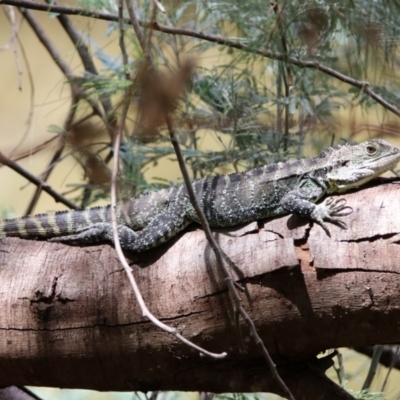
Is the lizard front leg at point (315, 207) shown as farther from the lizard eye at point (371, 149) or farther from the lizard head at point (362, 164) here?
the lizard eye at point (371, 149)

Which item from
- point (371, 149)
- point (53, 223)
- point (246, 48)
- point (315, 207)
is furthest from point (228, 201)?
point (53, 223)

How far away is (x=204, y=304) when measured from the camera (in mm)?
2850

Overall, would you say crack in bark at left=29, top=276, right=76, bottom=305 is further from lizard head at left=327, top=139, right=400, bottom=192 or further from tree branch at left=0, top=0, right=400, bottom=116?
lizard head at left=327, top=139, right=400, bottom=192

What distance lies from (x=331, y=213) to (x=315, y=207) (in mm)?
141

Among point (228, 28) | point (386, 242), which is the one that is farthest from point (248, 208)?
point (228, 28)

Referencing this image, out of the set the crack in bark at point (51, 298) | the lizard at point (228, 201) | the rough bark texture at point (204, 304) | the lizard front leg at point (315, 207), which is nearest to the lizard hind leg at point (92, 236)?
the lizard at point (228, 201)

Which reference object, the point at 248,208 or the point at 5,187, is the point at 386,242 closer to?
the point at 248,208

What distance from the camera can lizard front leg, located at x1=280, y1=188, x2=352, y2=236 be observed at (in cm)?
277

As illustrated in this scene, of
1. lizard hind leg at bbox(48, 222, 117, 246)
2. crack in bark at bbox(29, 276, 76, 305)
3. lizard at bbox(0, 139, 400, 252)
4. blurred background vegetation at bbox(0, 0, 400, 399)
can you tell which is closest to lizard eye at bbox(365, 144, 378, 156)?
lizard at bbox(0, 139, 400, 252)

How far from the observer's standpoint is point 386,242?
257 centimetres

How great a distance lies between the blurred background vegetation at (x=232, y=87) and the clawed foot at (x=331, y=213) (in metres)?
0.34

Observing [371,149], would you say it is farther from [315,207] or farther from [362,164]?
[315,207]

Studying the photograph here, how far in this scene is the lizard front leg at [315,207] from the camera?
2.77 m

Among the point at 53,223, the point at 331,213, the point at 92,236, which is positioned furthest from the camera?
the point at 53,223
